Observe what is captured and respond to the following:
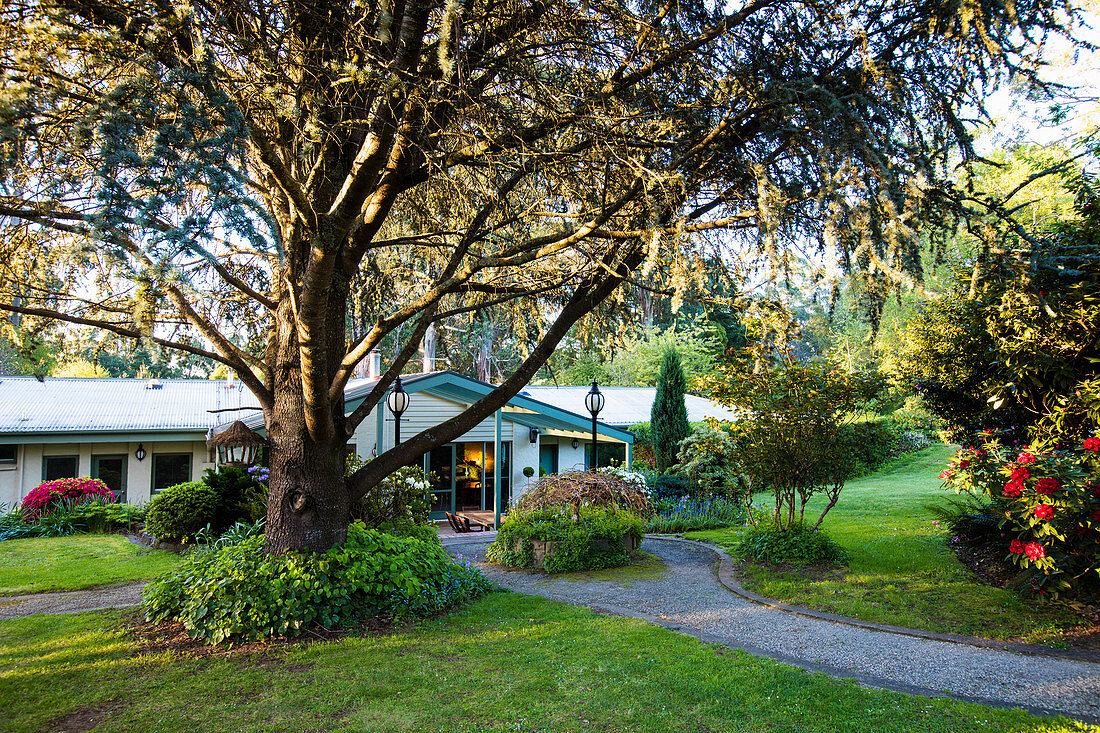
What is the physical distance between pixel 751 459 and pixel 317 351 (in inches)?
255

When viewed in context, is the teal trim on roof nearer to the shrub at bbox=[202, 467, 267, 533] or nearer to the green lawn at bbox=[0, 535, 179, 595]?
the shrub at bbox=[202, 467, 267, 533]

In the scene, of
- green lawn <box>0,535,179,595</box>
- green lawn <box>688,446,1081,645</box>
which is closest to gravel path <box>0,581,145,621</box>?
green lawn <box>0,535,179,595</box>

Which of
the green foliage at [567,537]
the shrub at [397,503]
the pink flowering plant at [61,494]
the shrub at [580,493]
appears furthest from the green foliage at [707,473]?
the pink flowering plant at [61,494]

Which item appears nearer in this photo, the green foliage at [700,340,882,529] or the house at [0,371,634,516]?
the green foliage at [700,340,882,529]

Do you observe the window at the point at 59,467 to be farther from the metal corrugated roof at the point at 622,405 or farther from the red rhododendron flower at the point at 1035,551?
the red rhododendron flower at the point at 1035,551

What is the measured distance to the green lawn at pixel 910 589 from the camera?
641 cm

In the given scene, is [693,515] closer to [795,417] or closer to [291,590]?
[795,417]

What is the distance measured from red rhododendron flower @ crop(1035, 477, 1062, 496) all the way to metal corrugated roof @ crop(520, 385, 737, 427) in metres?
14.9

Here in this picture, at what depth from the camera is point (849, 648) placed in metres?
5.88

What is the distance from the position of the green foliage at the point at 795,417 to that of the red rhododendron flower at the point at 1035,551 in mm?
2454

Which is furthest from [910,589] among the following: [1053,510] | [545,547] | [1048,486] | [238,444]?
[238,444]

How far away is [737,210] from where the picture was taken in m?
6.75

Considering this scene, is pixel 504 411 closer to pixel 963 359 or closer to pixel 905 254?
pixel 963 359

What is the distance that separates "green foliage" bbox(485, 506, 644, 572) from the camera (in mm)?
9844
